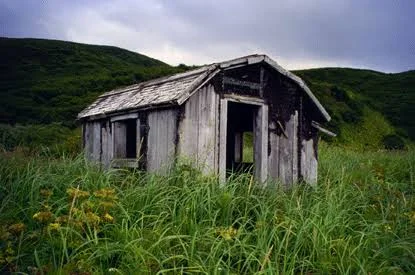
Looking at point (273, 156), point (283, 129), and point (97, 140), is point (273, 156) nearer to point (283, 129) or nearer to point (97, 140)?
point (283, 129)

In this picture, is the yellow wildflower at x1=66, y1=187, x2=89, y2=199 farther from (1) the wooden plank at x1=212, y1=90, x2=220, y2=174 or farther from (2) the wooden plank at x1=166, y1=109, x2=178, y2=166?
(1) the wooden plank at x1=212, y1=90, x2=220, y2=174

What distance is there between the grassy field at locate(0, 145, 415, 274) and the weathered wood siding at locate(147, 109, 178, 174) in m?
2.01

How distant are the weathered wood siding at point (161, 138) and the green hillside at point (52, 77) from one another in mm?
20503

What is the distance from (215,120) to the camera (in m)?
8.91

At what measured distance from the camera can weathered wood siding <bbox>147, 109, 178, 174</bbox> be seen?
847 centimetres

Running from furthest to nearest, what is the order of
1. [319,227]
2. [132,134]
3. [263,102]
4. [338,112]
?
[338,112] → [132,134] → [263,102] → [319,227]

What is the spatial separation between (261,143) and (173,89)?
2.17 metres

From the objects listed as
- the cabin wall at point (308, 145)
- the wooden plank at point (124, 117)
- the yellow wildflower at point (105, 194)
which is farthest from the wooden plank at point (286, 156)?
the yellow wildflower at point (105, 194)

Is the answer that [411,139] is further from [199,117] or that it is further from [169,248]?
[169,248]

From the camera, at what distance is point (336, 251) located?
480 centimetres

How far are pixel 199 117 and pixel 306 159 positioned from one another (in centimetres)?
306

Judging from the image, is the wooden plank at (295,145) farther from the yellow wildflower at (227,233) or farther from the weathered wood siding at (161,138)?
the yellow wildflower at (227,233)

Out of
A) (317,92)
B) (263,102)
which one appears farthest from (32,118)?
(263,102)

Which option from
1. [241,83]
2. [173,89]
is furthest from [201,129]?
[241,83]
